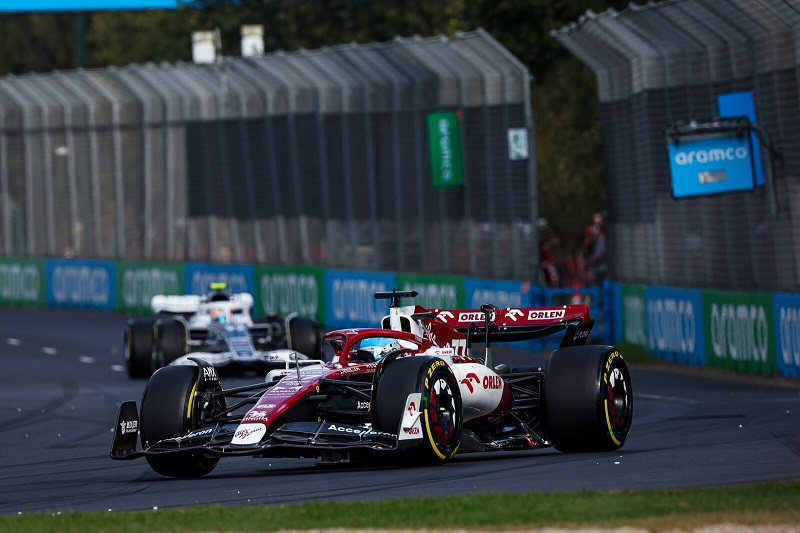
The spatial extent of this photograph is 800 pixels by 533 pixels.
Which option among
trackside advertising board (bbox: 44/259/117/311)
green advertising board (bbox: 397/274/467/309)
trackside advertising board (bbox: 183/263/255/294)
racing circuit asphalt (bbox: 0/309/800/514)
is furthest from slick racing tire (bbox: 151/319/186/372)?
trackside advertising board (bbox: 44/259/117/311)

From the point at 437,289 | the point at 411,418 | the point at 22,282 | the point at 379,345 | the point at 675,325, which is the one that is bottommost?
Answer: the point at 411,418

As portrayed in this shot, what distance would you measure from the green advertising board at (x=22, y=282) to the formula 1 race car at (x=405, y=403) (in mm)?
26374

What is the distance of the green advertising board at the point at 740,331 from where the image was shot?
19031mm

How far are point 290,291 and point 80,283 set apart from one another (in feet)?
23.4

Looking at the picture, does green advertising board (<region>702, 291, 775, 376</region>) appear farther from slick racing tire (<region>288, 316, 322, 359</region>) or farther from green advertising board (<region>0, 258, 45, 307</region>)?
green advertising board (<region>0, 258, 45, 307</region>)

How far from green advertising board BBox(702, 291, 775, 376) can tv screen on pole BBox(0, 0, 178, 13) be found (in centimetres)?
2733

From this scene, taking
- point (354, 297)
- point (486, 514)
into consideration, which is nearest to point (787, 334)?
point (486, 514)

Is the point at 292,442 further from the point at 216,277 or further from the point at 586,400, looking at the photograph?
the point at 216,277

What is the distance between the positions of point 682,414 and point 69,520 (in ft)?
25.4

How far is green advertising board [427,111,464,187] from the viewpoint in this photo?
26891 mm

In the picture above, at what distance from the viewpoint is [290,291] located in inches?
1246

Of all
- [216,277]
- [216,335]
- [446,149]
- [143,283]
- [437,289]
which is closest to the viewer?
[216,335]

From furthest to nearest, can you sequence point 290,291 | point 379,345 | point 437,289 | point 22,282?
point 22,282 < point 290,291 < point 437,289 < point 379,345

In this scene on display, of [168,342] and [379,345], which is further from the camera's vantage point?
[168,342]
